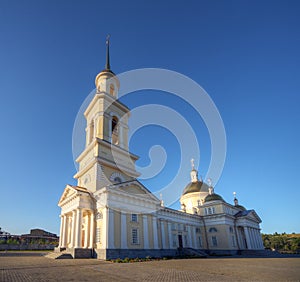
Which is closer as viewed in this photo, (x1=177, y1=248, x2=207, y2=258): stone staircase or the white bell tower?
the white bell tower

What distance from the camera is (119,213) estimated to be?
23031 millimetres

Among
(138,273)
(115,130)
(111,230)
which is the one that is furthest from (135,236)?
(115,130)

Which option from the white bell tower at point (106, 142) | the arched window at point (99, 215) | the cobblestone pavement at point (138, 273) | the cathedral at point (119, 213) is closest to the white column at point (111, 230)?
the cathedral at point (119, 213)

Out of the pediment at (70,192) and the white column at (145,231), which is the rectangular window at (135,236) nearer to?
the white column at (145,231)

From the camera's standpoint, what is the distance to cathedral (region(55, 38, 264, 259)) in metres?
22.3

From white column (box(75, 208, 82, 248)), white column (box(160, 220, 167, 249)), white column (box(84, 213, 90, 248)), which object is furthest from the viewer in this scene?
white column (box(160, 220, 167, 249))

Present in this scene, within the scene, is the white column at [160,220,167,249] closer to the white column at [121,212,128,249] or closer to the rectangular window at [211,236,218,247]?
the white column at [121,212,128,249]

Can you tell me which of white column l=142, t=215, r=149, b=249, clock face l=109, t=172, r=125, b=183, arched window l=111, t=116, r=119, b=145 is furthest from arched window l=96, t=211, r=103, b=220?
arched window l=111, t=116, r=119, b=145

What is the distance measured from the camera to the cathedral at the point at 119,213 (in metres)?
22.3

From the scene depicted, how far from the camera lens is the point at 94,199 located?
952 inches

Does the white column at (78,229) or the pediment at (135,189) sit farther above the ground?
the pediment at (135,189)

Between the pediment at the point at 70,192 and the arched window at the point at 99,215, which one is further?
the pediment at the point at 70,192

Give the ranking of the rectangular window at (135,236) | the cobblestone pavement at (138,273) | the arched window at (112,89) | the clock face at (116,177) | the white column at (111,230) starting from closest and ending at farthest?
the cobblestone pavement at (138,273), the white column at (111,230), the rectangular window at (135,236), the clock face at (116,177), the arched window at (112,89)

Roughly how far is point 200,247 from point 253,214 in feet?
52.6
